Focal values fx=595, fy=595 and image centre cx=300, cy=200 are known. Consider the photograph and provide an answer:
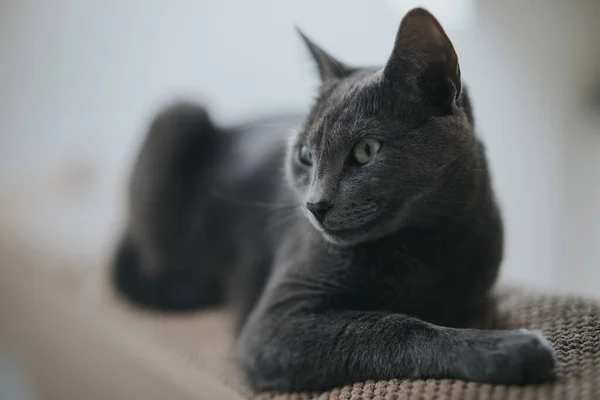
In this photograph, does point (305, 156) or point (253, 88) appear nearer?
point (305, 156)

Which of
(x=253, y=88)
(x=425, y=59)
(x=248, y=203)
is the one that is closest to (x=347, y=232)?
(x=425, y=59)

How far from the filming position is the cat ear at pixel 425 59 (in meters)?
0.69

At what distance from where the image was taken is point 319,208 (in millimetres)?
744

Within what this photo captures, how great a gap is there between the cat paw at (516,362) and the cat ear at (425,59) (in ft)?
0.99

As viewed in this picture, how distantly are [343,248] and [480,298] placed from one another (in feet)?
0.74

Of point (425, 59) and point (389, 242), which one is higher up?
point (425, 59)

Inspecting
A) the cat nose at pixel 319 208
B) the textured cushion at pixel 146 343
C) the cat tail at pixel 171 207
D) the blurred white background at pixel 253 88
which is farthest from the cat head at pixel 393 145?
the cat tail at pixel 171 207

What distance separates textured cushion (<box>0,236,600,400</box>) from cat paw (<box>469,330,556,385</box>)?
0.01 meters

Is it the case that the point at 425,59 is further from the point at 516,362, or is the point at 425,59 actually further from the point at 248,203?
the point at 248,203

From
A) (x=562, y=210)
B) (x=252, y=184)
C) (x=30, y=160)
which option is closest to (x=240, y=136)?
(x=252, y=184)

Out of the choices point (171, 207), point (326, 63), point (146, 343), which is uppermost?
point (326, 63)

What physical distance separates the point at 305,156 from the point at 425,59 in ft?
0.75

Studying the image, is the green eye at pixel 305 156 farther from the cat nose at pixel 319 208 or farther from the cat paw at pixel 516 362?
the cat paw at pixel 516 362

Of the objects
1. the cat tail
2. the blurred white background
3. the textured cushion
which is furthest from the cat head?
the cat tail
